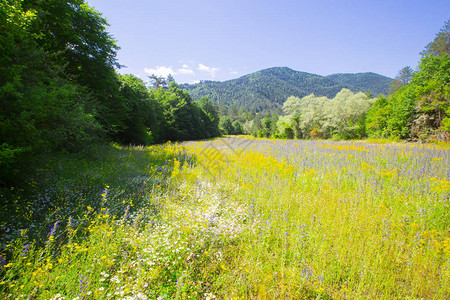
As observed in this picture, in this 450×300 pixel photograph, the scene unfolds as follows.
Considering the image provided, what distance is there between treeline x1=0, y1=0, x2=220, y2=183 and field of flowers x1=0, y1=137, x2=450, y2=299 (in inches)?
64.6

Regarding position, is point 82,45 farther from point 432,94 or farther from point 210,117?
point 210,117

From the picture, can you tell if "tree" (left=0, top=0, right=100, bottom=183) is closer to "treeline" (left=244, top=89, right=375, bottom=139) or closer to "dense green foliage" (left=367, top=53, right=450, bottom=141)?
"dense green foliage" (left=367, top=53, right=450, bottom=141)

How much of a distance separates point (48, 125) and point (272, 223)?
6315mm

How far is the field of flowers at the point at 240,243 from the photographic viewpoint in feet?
7.66

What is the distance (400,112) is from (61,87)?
3130cm

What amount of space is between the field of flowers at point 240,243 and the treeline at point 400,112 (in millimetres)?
19417

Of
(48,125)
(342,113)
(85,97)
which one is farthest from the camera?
(342,113)

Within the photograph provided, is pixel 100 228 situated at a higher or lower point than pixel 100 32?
lower

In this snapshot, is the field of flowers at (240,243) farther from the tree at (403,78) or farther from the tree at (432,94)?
the tree at (403,78)

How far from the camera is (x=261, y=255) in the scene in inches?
114

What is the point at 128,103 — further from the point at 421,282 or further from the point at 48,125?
the point at 421,282

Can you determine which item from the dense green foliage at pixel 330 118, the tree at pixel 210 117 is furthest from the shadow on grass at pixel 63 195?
the tree at pixel 210 117

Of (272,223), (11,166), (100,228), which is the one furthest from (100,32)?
(272,223)

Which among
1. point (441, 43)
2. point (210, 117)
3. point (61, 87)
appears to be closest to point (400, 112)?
point (441, 43)
